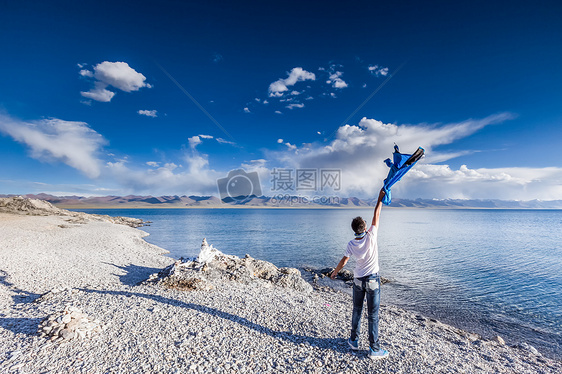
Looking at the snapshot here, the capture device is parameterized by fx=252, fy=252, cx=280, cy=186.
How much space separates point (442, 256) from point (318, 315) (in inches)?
1152

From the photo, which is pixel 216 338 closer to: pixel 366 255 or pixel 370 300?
pixel 370 300

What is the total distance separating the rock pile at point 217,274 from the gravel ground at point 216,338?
2.55 feet

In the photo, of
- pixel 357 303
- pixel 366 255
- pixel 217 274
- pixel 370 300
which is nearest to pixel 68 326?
pixel 217 274

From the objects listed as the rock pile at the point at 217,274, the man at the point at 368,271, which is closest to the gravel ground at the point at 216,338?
the rock pile at the point at 217,274

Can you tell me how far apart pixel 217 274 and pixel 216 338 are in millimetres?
7006

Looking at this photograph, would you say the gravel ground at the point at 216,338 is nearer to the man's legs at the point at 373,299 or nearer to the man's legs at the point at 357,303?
the man's legs at the point at 357,303

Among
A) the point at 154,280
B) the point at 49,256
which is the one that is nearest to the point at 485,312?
the point at 154,280

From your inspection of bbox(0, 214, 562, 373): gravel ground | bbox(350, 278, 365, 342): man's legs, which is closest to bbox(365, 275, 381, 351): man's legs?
bbox(350, 278, 365, 342): man's legs

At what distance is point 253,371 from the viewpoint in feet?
22.1

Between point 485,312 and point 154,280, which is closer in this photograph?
point 154,280

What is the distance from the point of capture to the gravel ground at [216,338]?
6.91 meters

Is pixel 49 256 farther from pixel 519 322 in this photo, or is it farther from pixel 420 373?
pixel 519 322

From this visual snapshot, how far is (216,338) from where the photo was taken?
324 inches

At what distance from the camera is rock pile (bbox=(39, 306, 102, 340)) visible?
25.2 ft
